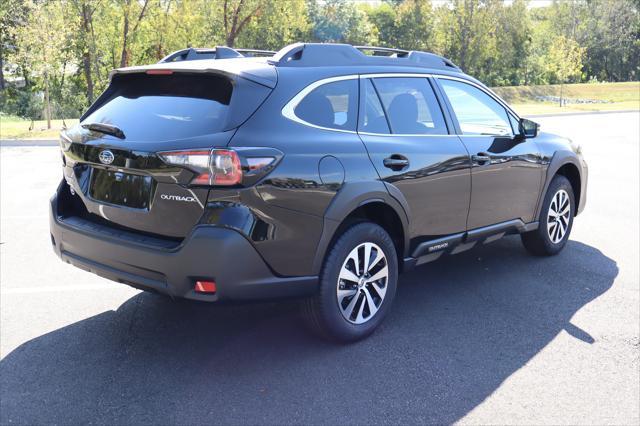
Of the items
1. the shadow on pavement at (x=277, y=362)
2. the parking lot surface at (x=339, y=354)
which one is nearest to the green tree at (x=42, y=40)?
the parking lot surface at (x=339, y=354)

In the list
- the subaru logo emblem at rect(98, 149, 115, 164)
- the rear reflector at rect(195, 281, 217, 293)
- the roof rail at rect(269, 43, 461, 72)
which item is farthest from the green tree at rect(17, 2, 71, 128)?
the rear reflector at rect(195, 281, 217, 293)

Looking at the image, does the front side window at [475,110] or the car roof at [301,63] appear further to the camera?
the front side window at [475,110]

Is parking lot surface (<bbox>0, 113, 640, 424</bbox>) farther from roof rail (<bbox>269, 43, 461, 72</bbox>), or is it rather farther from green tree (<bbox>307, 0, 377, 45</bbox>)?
green tree (<bbox>307, 0, 377, 45</bbox>)

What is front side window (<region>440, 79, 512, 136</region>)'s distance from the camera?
486 cm

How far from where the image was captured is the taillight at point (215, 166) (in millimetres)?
3248

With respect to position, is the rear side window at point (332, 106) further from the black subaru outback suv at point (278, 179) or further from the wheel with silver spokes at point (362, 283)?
the wheel with silver spokes at point (362, 283)

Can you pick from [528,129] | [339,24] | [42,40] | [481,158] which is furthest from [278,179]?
[339,24]

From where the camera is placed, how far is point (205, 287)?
3328mm

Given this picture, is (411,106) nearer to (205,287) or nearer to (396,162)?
(396,162)

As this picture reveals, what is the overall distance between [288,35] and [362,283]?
45.6m

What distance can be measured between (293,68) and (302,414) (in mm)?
1978

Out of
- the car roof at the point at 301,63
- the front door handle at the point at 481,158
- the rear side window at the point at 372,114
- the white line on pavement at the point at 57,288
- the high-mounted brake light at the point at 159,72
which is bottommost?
the white line on pavement at the point at 57,288

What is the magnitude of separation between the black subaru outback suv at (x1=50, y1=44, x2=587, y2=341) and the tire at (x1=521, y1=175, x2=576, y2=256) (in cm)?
124

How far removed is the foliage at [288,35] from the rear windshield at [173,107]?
1862cm
